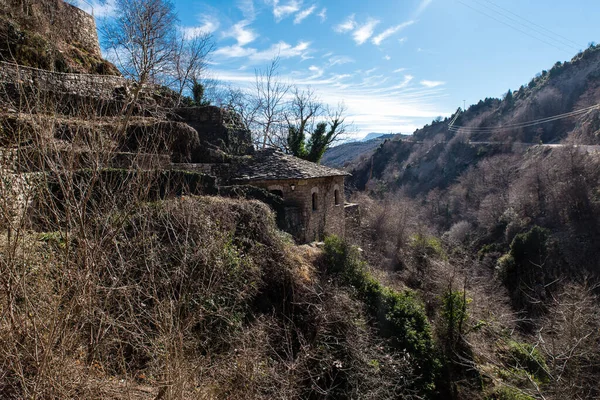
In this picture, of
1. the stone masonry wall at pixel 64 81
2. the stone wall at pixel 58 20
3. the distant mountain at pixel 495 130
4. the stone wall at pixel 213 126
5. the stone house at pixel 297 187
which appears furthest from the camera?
the distant mountain at pixel 495 130

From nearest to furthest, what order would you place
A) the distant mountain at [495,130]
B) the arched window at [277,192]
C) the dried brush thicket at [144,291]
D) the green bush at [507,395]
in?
the dried brush thicket at [144,291], the green bush at [507,395], the arched window at [277,192], the distant mountain at [495,130]

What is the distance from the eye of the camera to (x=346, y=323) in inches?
300

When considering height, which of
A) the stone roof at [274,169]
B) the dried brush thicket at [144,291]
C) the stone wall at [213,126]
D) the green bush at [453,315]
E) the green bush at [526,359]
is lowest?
the green bush at [526,359]

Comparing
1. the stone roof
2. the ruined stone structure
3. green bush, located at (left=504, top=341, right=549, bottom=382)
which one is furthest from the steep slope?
green bush, located at (left=504, top=341, right=549, bottom=382)

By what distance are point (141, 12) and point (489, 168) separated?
1244 inches

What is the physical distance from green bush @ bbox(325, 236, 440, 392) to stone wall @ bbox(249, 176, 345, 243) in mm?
2612

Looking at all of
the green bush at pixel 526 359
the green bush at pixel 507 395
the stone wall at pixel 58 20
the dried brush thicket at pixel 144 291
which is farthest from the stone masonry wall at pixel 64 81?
the green bush at pixel 526 359

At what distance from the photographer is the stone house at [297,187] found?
12.1 m

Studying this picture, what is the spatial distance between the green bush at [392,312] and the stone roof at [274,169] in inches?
136

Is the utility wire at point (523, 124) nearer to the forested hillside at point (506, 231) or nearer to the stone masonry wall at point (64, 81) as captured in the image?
the forested hillside at point (506, 231)

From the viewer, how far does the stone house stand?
12125 mm

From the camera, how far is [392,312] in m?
8.91

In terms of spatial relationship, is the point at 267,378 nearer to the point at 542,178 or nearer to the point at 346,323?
the point at 346,323

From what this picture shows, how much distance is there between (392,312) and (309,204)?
17.3 ft
